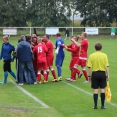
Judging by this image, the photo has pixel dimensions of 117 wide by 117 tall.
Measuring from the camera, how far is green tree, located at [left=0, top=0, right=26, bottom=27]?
62.3m

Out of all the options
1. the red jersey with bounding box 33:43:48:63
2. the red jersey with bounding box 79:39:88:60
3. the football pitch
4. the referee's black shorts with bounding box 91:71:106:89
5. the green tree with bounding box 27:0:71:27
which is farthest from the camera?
the green tree with bounding box 27:0:71:27

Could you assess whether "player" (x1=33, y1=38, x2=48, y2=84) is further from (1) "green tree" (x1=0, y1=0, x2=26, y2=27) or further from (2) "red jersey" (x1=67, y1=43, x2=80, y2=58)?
(1) "green tree" (x1=0, y1=0, x2=26, y2=27)

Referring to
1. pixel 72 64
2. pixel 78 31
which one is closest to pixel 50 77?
pixel 72 64

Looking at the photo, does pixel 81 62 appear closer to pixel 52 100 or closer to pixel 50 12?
pixel 52 100

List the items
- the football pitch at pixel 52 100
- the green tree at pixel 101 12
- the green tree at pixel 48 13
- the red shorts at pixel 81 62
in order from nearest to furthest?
the football pitch at pixel 52 100, the red shorts at pixel 81 62, the green tree at pixel 48 13, the green tree at pixel 101 12

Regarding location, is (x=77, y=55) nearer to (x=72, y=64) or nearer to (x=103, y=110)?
(x=72, y=64)

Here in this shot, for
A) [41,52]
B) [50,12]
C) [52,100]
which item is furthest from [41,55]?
[50,12]

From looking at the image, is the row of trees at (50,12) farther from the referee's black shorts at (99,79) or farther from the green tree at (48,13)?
the referee's black shorts at (99,79)

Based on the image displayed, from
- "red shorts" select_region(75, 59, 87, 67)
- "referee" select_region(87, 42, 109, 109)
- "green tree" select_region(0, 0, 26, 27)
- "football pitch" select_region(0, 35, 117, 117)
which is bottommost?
"football pitch" select_region(0, 35, 117, 117)

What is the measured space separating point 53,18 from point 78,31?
28.0ft

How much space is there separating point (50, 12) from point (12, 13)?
6.48 m

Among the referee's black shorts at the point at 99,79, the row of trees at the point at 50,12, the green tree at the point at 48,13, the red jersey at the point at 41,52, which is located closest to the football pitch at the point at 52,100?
the referee's black shorts at the point at 99,79

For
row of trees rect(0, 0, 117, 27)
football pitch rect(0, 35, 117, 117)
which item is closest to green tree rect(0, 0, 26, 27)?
row of trees rect(0, 0, 117, 27)

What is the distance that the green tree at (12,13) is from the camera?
62.3 m
